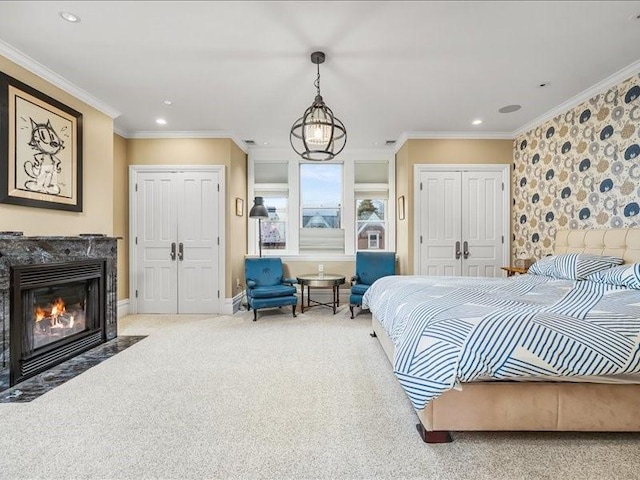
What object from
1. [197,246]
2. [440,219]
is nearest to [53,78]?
[197,246]

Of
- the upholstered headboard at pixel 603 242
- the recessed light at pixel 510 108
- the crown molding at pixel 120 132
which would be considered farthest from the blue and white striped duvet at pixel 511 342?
the crown molding at pixel 120 132

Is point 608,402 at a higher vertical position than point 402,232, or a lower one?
lower

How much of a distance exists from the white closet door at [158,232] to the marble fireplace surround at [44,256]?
1059mm

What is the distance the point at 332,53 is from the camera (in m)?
2.79

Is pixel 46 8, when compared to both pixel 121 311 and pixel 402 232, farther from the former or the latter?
pixel 402 232

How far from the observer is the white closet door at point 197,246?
4910 mm

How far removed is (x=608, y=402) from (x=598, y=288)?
1.08 m

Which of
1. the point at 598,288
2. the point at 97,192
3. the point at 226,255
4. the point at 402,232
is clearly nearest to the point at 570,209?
the point at 598,288

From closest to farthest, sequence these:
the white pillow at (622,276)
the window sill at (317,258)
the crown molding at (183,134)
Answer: the white pillow at (622,276)
the crown molding at (183,134)
the window sill at (317,258)

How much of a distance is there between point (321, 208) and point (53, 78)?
395 cm

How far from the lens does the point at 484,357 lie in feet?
5.39

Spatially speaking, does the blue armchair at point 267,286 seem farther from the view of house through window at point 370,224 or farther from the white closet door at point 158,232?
the view of house through window at point 370,224

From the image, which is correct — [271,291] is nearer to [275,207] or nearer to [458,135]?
[275,207]

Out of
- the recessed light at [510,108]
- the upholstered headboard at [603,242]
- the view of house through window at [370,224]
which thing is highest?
the recessed light at [510,108]
